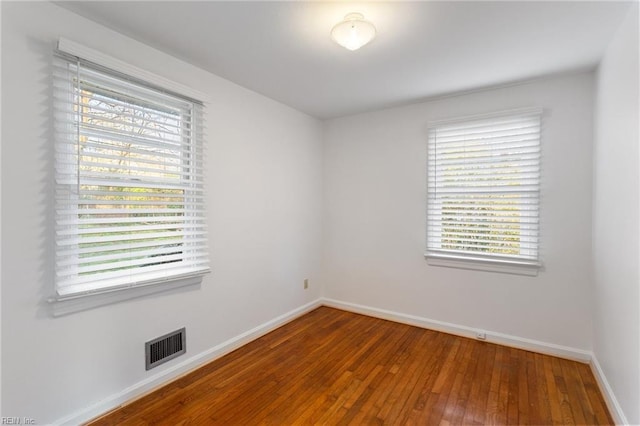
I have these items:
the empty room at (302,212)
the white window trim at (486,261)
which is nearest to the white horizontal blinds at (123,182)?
the empty room at (302,212)

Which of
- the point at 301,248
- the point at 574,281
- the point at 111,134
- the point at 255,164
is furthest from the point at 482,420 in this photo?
the point at 111,134

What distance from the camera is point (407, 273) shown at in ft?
11.4

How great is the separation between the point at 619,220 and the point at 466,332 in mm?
1740

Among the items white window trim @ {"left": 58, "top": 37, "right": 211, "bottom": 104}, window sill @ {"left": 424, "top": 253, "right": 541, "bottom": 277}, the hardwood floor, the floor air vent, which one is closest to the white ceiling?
white window trim @ {"left": 58, "top": 37, "right": 211, "bottom": 104}

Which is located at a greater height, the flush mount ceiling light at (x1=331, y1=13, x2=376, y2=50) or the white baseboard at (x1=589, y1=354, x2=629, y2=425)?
the flush mount ceiling light at (x1=331, y1=13, x2=376, y2=50)

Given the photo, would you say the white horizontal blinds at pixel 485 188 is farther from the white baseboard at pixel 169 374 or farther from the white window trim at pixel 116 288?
the white window trim at pixel 116 288

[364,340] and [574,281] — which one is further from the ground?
[574,281]

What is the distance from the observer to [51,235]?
68.7 inches

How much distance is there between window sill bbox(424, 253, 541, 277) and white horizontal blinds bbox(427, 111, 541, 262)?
0.04m

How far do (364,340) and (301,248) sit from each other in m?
1.30

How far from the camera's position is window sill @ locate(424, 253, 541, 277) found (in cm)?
279

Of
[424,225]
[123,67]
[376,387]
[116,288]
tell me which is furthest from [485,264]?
[123,67]

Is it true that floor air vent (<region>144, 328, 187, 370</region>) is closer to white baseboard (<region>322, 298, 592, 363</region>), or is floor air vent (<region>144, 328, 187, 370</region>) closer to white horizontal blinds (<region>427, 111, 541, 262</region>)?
white baseboard (<region>322, 298, 592, 363</region>)

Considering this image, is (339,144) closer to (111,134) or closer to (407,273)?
(407,273)
